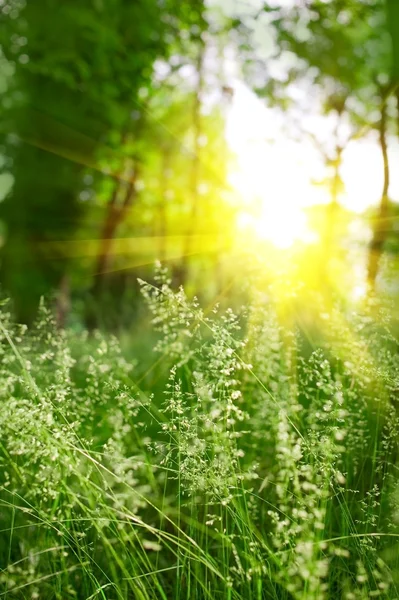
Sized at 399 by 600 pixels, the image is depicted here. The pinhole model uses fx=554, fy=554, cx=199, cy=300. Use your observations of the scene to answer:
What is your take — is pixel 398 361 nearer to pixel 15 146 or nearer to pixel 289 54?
pixel 289 54

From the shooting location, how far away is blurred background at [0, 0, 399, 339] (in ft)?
20.1

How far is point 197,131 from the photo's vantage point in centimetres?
1188

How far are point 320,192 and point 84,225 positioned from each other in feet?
22.2

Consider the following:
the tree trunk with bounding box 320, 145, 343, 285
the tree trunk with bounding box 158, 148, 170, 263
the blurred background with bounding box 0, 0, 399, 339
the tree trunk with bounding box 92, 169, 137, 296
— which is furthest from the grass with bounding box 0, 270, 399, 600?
the tree trunk with bounding box 158, 148, 170, 263

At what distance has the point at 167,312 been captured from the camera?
2146 mm

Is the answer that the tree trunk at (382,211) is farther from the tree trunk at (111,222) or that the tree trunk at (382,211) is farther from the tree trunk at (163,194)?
the tree trunk at (163,194)

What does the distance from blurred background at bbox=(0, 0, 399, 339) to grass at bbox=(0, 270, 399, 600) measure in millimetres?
581

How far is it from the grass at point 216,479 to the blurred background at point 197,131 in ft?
1.91

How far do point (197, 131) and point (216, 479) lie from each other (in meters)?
10.9

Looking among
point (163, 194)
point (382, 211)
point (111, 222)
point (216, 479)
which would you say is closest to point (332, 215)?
point (382, 211)

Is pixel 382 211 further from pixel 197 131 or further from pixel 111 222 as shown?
pixel 111 222

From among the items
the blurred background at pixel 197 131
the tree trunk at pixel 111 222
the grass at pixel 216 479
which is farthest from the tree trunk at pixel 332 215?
the tree trunk at pixel 111 222

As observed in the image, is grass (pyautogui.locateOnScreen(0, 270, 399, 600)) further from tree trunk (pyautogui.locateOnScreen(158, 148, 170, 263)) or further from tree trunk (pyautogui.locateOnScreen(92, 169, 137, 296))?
tree trunk (pyautogui.locateOnScreen(158, 148, 170, 263))

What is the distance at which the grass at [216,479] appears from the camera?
6.17 feet
